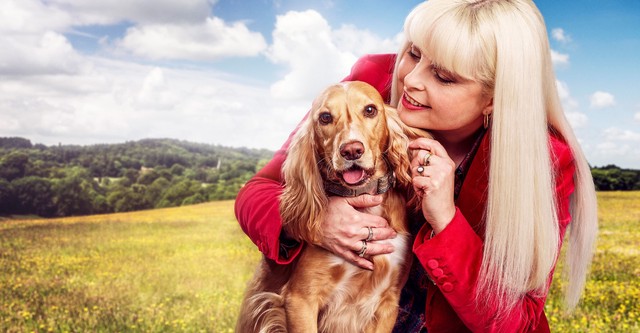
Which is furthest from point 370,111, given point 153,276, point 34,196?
point 34,196

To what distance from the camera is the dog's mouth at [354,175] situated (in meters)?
2.17

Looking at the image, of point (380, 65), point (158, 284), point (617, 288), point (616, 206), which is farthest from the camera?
point (616, 206)

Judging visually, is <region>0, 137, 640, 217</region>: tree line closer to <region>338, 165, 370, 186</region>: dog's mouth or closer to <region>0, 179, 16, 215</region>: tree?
<region>0, 179, 16, 215</region>: tree

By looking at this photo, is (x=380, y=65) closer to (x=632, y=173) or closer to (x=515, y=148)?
(x=515, y=148)

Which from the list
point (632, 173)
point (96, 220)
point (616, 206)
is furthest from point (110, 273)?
point (632, 173)

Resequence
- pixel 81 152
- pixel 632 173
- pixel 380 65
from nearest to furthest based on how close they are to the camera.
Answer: pixel 380 65 < pixel 632 173 < pixel 81 152

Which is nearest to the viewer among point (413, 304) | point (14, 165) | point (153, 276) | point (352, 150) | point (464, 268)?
point (352, 150)

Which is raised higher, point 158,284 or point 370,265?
point 370,265

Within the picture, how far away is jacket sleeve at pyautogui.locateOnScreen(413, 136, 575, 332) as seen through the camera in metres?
2.17

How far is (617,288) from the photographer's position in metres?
6.50

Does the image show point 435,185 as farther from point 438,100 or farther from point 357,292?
point 357,292

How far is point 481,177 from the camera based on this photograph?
93.8 inches

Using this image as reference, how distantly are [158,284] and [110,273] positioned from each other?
43.8 inches

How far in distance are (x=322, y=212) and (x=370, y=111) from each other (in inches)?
17.2
